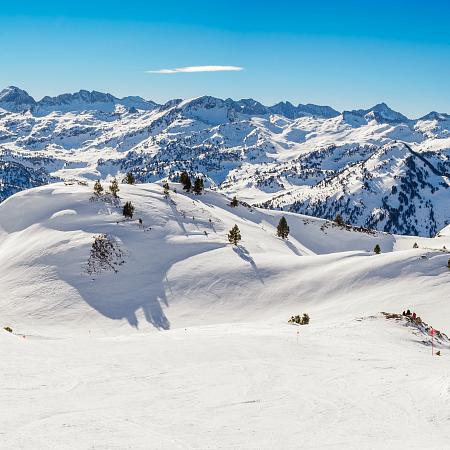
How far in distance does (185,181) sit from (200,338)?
7414 centimetres

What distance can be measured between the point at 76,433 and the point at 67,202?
67777 mm

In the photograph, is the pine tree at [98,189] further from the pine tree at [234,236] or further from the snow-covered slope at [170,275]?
the pine tree at [234,236]

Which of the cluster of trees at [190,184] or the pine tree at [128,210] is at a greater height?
the cluster of trees at [190,184]

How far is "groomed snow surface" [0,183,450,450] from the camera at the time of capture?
14117 millimetres

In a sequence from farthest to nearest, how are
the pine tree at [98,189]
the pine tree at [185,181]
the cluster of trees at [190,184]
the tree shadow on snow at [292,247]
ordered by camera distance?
the cluster of trees at [190,184] < the pine tree at [185,181] < the tree shadow on snow at [292,247] < the pine tree at [98,189]

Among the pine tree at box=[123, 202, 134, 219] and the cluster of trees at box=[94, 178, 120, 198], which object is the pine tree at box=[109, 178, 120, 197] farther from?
the pine tree at box=[123, 202, 134, 219]

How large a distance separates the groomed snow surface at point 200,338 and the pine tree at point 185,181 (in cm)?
1516

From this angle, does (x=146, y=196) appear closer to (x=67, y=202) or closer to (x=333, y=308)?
(x=67, y=202)

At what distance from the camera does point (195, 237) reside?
225 ft

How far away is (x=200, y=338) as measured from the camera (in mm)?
28672

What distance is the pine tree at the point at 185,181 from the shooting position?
99.4 m

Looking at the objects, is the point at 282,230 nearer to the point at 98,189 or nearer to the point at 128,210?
the point at 128,210

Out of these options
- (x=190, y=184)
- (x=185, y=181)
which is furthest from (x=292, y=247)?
(x=185, y=181)

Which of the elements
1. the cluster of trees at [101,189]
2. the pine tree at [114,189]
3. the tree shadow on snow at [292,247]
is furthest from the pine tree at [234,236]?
the pine tree at [114,189]
